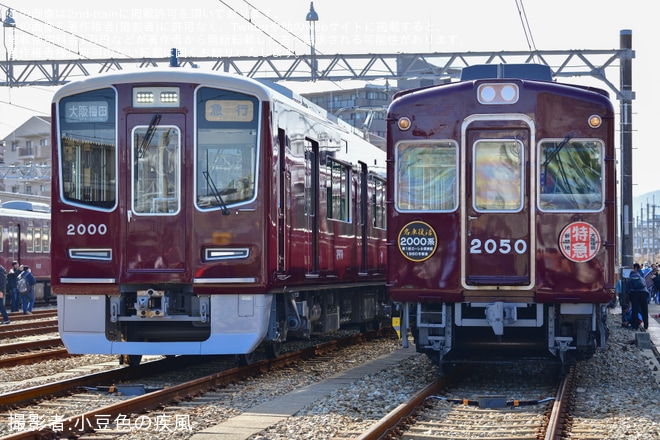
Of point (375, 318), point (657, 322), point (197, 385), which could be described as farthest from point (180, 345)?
point (657, 322)

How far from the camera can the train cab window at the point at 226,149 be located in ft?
39.2

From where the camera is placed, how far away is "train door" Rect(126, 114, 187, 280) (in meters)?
12.0

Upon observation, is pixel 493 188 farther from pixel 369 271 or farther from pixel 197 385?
pixel 369 271

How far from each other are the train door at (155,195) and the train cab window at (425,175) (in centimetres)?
235

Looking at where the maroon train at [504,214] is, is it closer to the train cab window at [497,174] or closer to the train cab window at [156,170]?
the train cab window at [497,174]

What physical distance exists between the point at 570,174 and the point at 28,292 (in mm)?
18013

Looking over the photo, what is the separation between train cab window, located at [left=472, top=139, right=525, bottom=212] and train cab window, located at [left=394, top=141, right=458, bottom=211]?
0.25m

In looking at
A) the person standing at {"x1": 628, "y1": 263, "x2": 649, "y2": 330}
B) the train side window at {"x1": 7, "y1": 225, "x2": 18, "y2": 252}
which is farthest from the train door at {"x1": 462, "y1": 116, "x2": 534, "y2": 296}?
the train side window at {"x1": 7, "y1": 225, "x2": 18, "y2": 252}

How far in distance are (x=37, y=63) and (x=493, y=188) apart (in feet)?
68.9

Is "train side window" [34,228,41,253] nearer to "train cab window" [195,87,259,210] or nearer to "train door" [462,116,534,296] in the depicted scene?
"train cab window" [195,87,259,210]

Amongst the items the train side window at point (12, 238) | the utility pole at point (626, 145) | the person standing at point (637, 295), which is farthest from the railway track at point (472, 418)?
the train side window at point (12, 238)

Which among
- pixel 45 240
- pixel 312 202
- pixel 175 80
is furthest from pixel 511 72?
pixel 45 240

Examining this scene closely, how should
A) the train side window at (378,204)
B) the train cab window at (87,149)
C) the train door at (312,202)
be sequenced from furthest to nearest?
1. the train side window at (378,204)
2. the train door at (312,202)
3. the train cab window at (87,149)

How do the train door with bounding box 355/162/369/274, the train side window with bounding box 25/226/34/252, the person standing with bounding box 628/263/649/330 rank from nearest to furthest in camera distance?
the train door with bounding box 355/162/369/274 < the person standing with bounding box 628/263/649/330 < the train side window with bounding box 25/226/34/252
